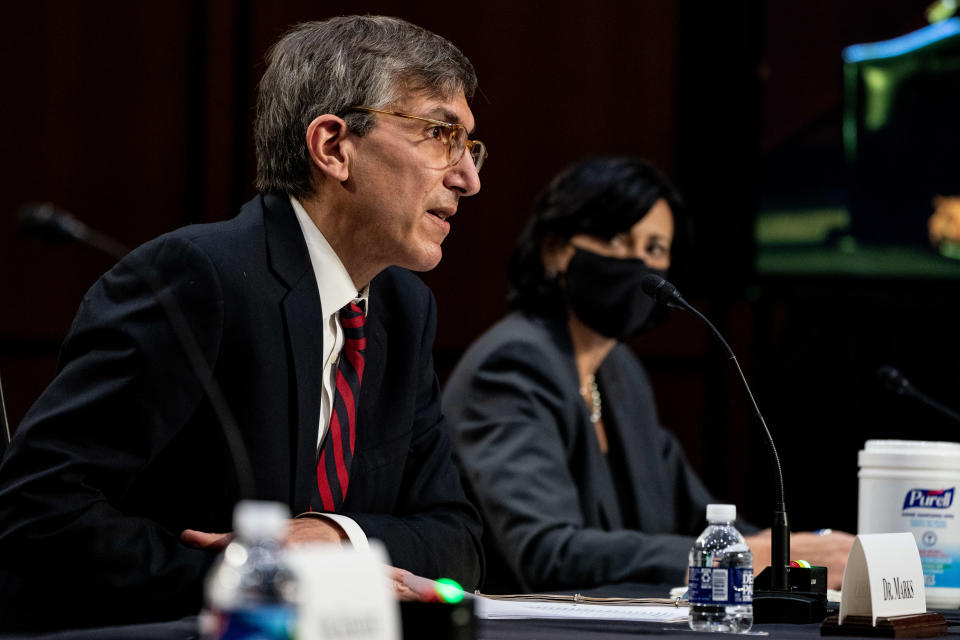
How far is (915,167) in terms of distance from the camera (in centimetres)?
408

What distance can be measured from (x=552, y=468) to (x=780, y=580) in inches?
35.6

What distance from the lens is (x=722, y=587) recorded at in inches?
58.1

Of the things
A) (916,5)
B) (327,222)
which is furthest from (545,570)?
(916,5)

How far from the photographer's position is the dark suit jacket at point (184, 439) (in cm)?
149

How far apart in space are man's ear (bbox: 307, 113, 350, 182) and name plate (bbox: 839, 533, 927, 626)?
888 millimetres

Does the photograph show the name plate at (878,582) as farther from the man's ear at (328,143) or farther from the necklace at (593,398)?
the necklace at (593,398)

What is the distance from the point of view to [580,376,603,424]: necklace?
2.95m

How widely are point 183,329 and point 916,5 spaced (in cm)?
331

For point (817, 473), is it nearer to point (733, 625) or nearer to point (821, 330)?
point (821, 330)

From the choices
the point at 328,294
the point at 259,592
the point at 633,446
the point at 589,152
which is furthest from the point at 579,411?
the point at 259,592

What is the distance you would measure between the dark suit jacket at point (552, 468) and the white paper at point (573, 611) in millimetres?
698

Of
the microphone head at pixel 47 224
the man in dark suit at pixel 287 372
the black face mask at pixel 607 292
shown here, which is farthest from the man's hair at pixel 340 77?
the black face mask at pixel 607 292

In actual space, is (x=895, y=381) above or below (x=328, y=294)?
below

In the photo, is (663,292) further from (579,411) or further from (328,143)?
(579,411)
